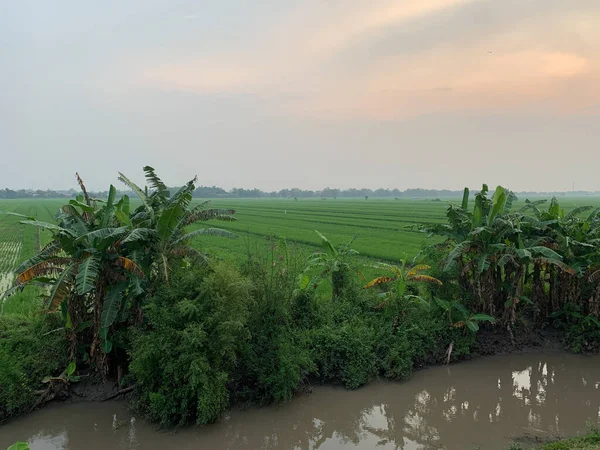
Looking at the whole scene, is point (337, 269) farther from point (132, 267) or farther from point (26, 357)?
point (26, 357)

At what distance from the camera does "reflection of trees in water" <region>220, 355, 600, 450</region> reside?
5980 mm

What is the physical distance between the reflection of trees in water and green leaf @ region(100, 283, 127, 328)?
96.8 inches

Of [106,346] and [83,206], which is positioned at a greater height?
[83,206]

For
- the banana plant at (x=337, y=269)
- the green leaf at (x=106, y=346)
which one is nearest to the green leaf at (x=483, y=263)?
the banana plant at (x=337, y=269)

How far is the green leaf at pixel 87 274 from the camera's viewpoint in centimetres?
599

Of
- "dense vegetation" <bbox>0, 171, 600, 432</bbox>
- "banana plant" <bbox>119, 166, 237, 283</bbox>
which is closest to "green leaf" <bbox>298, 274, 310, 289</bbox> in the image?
"dense vegetation" <bbox>0, 171, 600, 432</bbox>

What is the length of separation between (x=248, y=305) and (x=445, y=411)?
3.58 meters

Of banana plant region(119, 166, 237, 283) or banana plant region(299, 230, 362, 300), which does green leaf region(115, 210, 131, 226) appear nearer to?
banana plant region(119, 166, 237, 283)

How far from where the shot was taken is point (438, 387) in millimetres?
7418

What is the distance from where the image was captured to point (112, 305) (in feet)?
21.5

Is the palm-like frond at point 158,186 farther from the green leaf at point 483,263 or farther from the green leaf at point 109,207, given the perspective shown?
the green leaf at point 483,263

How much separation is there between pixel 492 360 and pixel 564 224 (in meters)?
3.37

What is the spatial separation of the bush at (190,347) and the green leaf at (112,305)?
0.50 meters

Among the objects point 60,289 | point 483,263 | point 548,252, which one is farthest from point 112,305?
point 548,252
